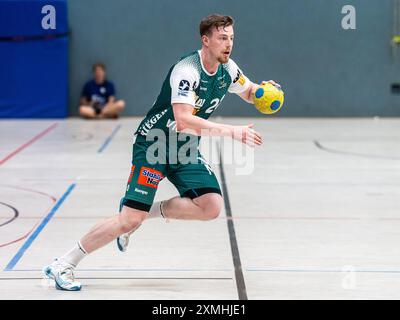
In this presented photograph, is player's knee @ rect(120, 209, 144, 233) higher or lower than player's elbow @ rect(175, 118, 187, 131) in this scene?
lower

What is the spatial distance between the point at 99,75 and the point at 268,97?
1418 centimetres

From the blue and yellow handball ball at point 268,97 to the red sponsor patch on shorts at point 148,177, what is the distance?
107cm

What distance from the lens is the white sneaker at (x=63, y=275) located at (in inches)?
249

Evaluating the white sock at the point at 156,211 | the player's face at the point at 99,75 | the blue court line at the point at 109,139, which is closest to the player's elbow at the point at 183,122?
the white sock at the point at 156,211

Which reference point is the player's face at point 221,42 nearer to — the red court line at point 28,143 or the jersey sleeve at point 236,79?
the jersey sleeve at point 236,79

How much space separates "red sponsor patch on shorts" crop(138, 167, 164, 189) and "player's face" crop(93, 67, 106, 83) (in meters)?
14.4

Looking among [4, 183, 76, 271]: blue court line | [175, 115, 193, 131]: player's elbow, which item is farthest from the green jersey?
[4, 183, 76, 271]: blue court line

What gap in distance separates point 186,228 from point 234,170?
13.9 feet

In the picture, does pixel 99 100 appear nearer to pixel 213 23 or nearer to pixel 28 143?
pixel 28 143

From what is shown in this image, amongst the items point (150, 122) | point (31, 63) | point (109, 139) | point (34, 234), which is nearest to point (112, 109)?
point (31, 63)

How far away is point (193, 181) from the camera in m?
6.62

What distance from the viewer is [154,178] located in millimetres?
6461

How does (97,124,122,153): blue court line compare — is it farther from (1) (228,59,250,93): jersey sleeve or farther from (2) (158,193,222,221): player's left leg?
(2) (158,193,222,221): player's left leg

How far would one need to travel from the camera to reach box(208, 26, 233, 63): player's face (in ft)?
21.0
